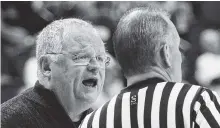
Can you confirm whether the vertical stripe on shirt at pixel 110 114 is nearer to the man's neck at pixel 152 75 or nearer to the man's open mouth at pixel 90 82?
the man's neck at pixel 152 75

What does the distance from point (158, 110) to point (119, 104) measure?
9cm

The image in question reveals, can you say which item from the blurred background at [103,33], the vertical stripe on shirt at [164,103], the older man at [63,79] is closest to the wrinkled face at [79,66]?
the older man at [63,79]

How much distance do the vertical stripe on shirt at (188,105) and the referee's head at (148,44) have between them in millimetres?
80

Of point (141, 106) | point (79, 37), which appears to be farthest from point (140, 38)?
point (79, 37)

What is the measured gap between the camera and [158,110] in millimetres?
991

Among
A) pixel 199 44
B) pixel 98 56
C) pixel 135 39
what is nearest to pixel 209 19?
pixel 199 44

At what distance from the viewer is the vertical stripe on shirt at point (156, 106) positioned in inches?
38.7

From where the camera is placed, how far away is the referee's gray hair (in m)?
1.03

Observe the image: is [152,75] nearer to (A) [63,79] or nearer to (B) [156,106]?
(B) [156,106]

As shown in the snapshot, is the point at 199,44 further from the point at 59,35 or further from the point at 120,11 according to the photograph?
the point at 59,35

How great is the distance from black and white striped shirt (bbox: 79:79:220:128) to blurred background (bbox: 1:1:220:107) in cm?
234

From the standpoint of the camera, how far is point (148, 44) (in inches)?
40.6

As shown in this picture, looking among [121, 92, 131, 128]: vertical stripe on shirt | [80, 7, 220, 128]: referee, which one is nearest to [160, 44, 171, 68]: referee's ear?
[80, 7, 220, 128]: referee

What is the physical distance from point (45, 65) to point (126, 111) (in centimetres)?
48
